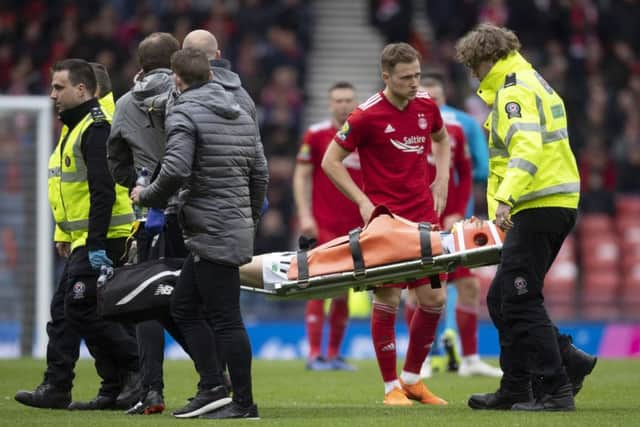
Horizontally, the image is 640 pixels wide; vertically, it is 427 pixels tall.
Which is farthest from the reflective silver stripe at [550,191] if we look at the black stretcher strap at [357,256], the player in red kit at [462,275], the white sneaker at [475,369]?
the white sneaker at [475,369]

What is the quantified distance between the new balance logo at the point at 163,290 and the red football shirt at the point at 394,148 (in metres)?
1.66

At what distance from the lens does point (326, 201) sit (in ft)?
39.7

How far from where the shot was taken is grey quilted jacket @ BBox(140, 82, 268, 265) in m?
7.30

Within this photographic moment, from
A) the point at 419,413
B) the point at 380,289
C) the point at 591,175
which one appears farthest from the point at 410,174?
the point at 591,175

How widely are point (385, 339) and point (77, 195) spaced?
2.12m

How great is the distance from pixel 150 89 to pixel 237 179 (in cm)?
93

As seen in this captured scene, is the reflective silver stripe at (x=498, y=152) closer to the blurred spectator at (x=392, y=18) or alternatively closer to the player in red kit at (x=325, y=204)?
the player in red kit at (x=325, y=204)

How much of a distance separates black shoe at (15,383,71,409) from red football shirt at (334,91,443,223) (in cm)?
228

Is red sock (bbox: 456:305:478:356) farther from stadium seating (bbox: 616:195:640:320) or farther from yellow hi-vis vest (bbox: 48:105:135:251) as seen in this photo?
stadium seating (bbox: 616:195:640:320)

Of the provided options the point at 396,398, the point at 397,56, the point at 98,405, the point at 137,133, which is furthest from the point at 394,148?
the point at 98,405

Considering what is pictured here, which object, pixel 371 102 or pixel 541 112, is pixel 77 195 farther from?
pixel 541 112

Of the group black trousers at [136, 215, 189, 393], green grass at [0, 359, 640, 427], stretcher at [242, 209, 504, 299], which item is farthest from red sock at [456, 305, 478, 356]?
black trousers at [136, 215, 189, 393]

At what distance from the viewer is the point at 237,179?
7.43 metres

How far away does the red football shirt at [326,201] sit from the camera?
11.9 metres
